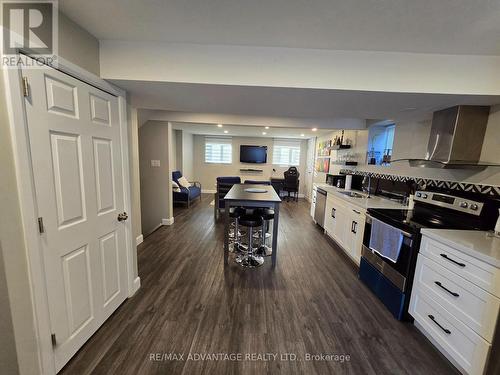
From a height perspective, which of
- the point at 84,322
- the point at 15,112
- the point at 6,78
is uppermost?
the point at 6,78

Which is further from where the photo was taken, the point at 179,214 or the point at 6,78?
the point at 179,214

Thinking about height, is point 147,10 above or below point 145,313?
above

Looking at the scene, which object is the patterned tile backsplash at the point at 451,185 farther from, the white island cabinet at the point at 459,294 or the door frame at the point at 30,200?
the door frame at the point at 30,200

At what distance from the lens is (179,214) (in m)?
5.19

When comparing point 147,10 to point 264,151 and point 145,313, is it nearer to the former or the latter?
point 145,313

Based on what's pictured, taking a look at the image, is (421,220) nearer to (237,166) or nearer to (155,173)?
(155,173)

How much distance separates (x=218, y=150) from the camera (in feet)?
26.0

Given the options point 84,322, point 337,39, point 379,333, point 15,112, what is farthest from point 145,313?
point 337,39

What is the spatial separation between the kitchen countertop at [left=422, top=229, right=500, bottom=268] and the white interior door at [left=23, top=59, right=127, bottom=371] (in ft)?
9.18

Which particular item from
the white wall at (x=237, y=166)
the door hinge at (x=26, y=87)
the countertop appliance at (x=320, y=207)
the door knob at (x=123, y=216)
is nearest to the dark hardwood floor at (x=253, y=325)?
the door knob at (x=123, y=216)

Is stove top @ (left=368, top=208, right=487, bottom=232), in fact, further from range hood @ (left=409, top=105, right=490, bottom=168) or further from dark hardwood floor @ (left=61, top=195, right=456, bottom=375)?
dark hardwood floor @ (left=61, top=195, right=456, bottom=375)

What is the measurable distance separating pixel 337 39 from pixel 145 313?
290 cm

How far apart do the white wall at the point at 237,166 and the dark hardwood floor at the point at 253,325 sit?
208 inches

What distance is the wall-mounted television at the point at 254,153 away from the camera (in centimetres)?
773
